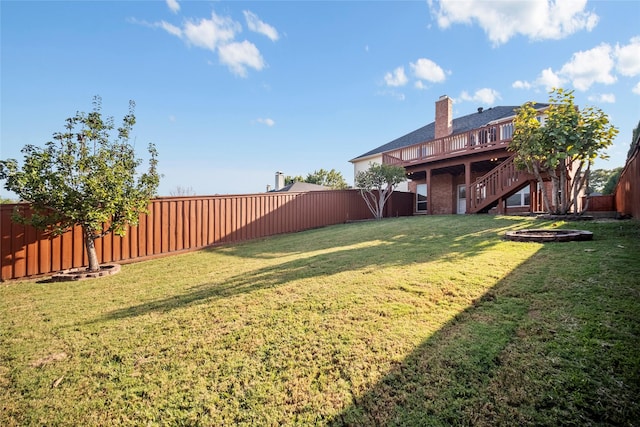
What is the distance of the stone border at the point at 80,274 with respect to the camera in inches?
212

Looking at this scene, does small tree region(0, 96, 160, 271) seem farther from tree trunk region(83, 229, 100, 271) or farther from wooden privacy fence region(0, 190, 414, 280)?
wooden privacy fence region(0, 190, 414, 280)

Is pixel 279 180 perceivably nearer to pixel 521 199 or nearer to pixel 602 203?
pixel 521 199

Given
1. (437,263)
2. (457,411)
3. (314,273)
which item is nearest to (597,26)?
(437,263)

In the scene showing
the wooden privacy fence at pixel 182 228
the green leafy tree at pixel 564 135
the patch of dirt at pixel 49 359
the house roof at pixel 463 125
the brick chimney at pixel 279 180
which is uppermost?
the house roof at pixel 463 125

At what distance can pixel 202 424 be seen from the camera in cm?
174

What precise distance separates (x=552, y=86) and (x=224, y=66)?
43.1 feet

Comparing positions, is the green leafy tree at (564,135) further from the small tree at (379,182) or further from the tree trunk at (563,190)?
the small tree at (379,182)

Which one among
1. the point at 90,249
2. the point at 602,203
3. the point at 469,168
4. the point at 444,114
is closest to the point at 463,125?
the point at 444,114

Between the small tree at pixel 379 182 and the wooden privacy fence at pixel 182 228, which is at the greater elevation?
the small tree at pixel 379 182

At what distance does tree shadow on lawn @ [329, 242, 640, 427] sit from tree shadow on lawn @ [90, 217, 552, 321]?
207cm

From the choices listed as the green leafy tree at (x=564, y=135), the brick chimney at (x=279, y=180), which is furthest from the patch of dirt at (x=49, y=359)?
→ the brick chimney at (x=279, y=180)

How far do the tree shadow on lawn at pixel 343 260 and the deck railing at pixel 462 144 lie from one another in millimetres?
5731

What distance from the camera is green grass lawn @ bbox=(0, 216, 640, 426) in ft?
5.65

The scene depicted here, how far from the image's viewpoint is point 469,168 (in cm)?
1206
